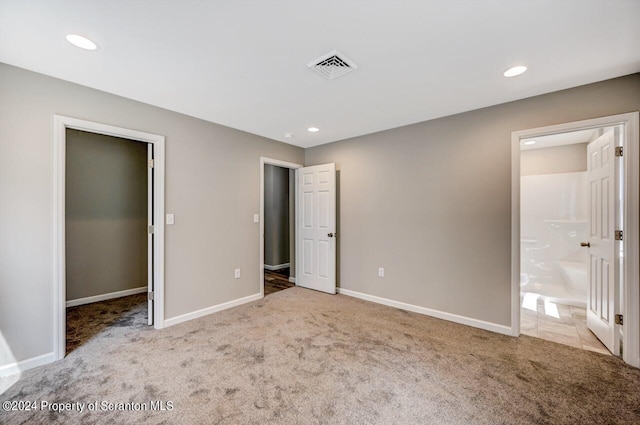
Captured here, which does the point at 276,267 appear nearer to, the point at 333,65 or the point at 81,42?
the point at 333,65

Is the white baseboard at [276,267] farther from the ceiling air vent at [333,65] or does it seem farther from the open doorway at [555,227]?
the ceiling air vent at [333,65]

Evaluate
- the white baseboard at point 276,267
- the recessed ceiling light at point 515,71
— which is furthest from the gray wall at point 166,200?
the recessed ceiling light at point 515,71

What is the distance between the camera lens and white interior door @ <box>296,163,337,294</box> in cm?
422

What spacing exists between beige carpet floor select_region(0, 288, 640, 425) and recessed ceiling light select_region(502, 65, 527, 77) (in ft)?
8.07

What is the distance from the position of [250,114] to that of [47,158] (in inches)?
74.4

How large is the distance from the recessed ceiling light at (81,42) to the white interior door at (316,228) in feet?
9.71

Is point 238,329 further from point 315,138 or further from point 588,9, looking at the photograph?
point 588,9

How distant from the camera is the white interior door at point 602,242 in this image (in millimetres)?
2480

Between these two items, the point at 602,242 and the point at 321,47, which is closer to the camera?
the point at 321,47

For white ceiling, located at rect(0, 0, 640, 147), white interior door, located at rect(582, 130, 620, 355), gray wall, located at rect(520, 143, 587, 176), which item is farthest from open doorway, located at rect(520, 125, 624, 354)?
white ceiling, located at rect(0, 0, 640, 147)

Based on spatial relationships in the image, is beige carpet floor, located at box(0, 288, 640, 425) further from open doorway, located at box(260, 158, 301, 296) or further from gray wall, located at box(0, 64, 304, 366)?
open doorway, located at box(260, 158, 301, 296)

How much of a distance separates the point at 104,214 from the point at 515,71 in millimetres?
5293

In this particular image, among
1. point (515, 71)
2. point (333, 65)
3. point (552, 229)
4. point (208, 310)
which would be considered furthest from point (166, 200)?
point (552, 229)

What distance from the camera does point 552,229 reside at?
4297 millimetres
